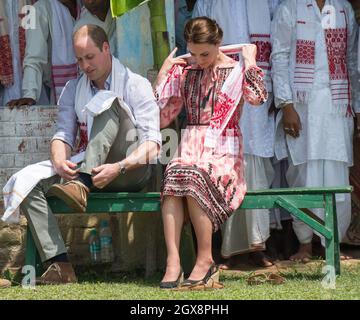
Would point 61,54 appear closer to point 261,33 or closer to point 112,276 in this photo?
point 261,33

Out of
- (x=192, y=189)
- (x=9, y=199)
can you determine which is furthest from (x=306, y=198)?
(x=9, y=199)

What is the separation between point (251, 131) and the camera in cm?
816

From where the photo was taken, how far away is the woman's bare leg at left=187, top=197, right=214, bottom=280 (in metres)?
6.90

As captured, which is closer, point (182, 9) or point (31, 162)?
point (31, 162)

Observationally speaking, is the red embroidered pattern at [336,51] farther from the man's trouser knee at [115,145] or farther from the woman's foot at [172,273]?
the woman's foot at [172,273]

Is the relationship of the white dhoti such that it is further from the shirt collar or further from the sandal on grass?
the shirt collar

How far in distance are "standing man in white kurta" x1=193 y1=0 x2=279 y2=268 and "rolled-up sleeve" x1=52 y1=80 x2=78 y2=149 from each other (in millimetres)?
1311

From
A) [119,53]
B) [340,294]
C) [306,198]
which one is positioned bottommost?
[340,294]

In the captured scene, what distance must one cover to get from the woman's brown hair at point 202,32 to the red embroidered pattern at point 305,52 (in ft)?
3.90

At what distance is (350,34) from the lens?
8320 millimetres

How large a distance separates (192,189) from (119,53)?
145cm

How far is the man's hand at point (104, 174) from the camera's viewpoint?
23.0 feet

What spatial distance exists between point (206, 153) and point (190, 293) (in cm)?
103
